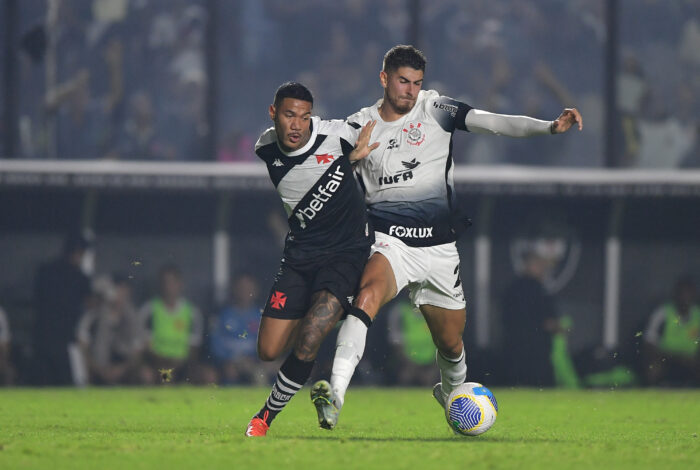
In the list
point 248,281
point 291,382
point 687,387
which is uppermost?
point 291,382

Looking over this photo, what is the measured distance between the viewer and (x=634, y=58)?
17.2 m

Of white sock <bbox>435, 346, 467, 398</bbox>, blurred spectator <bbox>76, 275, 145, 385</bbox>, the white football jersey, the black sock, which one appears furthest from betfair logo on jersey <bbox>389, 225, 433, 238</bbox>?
blurred spectator <bbox>76, 275, 145, 385</bbox>

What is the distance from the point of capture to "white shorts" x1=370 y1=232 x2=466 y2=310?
808cm

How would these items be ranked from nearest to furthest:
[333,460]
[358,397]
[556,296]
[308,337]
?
[333,460]
[308,337]
[358,397]
[556,296]

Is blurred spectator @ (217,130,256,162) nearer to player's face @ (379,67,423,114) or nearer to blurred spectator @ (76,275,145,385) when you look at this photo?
blurred spectator @ (76,275,145,385)

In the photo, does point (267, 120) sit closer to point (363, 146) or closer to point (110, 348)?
point (110, 348)

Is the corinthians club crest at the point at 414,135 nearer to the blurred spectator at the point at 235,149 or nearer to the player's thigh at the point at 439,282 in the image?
the player's thigh at the point at 439,282

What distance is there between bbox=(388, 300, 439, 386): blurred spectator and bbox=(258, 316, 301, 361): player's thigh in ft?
28.3

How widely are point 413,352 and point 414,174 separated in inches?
336

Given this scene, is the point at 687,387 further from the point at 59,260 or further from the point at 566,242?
the point at 59,260

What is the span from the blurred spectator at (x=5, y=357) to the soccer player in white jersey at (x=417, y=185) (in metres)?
9.27

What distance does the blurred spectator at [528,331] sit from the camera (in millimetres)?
16906

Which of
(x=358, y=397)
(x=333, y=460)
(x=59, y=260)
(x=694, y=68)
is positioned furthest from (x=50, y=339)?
(x=333, y=460)

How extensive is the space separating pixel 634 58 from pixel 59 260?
8.22m
